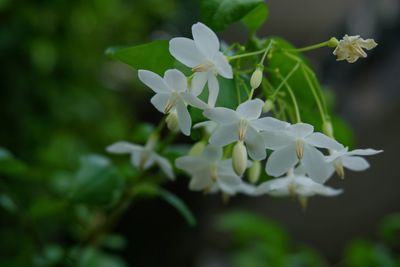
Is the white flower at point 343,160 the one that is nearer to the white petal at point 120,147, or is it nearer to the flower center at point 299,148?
the flower center at point 299,148

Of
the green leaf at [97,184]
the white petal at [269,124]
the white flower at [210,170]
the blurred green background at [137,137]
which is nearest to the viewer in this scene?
the white petal at [269,124]

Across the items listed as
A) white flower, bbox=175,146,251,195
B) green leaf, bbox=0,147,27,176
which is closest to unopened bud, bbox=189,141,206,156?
white flower, bbox=175,146,251,195

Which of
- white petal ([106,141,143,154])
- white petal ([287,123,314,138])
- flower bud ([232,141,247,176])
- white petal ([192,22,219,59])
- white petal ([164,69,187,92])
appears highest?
white petal ([106,141,143,154])

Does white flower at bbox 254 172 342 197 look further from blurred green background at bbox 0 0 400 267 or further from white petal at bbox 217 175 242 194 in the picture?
blurred green background at bbox 0 0 400 267

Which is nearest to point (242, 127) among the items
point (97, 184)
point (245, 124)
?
point (245, 124)

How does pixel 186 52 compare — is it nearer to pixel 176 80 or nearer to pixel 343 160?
pixel 176 80

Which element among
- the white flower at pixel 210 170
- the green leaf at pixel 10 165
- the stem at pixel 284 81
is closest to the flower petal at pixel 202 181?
the white flower at pixel 210 170
